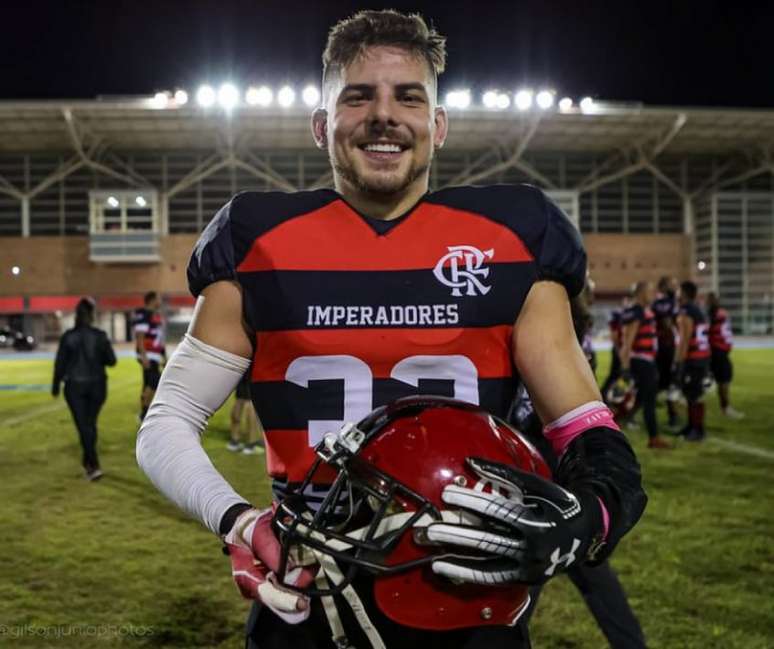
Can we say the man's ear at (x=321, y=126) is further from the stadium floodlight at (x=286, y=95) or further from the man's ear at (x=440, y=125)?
the stadium floodlight at (x=286, y=95)

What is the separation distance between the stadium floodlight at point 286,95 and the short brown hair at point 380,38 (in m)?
31.9

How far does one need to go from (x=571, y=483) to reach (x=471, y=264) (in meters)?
0.50

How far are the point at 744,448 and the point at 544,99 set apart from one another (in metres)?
27.7

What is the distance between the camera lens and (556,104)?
1299 inches

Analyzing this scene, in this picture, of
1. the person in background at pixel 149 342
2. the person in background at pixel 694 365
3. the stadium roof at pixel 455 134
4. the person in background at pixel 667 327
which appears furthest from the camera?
the stadium roof at pixel 455 134

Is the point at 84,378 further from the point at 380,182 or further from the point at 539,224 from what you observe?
the point at 539,224

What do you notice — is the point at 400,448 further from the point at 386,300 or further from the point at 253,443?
the point at 253,443

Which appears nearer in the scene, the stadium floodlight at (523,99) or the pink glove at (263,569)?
the pink glove at (263,569)

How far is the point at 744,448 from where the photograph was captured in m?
7.66

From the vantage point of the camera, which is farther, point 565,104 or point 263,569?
point 565,104

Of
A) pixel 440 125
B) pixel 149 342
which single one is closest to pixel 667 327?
pixel 149 342

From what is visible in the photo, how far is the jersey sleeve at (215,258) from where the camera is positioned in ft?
4.97

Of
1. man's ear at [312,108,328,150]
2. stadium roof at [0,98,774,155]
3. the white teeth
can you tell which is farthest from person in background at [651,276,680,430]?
stadium roof at [0,98,774,155]

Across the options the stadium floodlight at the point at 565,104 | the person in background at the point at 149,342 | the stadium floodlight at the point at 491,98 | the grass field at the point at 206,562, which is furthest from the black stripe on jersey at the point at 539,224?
the stadium floodlight at the point at 491,98
